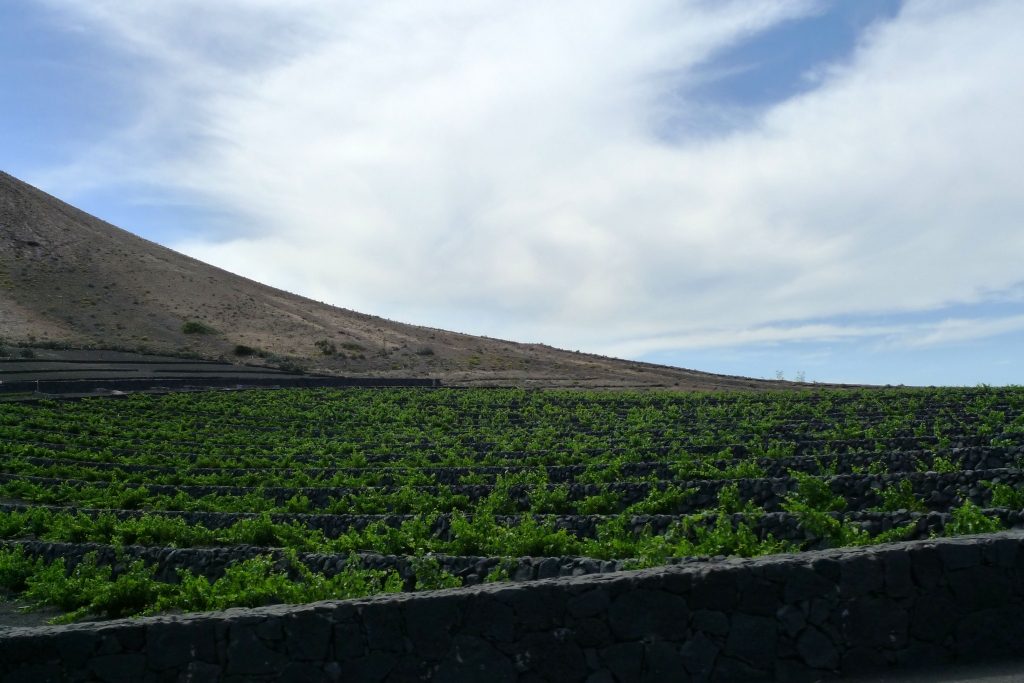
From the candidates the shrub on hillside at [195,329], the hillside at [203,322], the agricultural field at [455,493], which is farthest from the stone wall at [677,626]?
the shrub on hillside at [195,329]

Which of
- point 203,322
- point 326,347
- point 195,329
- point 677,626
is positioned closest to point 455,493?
point 677,626

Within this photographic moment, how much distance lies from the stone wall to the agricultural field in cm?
97

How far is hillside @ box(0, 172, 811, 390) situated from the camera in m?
61.2

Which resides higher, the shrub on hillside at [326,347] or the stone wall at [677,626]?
the shrub on hillside at [326,347]

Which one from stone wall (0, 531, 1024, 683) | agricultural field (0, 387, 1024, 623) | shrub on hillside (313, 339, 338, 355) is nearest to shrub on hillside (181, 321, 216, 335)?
shrub on hillside (313, 339, 338, 355)

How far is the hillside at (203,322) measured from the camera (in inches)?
2411

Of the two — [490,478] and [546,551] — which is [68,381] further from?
[546,551]

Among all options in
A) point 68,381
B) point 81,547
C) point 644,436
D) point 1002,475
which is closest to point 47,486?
point 81,547

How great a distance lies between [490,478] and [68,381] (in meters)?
28.7

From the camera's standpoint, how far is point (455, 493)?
15031 mm

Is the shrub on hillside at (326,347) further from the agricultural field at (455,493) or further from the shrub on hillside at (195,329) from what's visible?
the agricultural field at (455,493)

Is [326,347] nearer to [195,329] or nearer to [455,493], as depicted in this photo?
[195,329]

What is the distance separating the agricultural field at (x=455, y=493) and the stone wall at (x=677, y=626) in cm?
97

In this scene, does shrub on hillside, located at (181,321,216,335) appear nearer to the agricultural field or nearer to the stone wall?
the agricultural field
